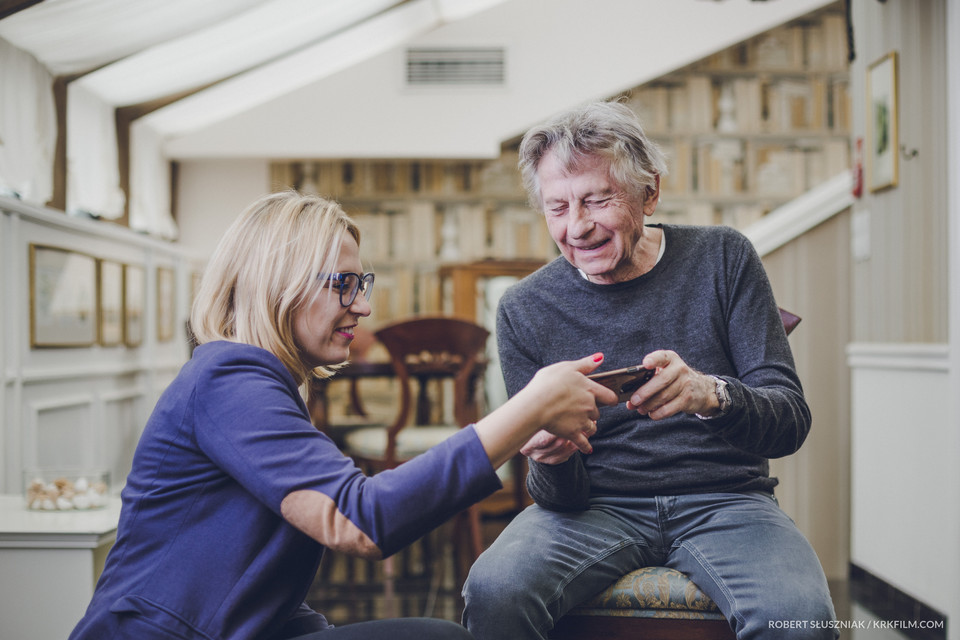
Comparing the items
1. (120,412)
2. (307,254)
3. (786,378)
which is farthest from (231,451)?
(120,412)

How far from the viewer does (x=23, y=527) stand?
1709 millimetres

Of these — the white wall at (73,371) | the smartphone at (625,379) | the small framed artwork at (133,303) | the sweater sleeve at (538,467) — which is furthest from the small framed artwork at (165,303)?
the smartphone at (625,379)

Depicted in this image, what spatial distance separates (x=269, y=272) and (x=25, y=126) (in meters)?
2.99

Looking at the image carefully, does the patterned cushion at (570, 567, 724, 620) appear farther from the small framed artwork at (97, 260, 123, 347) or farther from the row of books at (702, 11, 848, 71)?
the row of books at (702, 11, 848, 71)

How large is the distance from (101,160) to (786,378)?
13.5 feet

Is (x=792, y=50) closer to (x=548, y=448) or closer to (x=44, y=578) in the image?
(x=548, y=448)

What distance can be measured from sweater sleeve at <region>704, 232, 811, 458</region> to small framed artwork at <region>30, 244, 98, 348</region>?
255cm

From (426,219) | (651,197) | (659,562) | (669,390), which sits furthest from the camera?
(426,219)

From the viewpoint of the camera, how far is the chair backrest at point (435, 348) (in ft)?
10.7

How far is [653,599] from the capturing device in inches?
53.4

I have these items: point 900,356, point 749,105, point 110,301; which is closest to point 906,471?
point 900,356

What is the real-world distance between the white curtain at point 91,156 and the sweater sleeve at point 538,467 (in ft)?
10.9

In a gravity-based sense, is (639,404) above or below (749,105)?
below

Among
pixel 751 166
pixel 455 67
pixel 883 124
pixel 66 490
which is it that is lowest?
pixel 66 490
